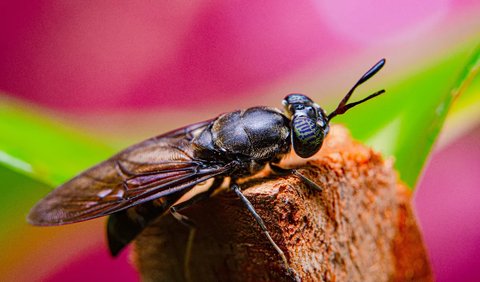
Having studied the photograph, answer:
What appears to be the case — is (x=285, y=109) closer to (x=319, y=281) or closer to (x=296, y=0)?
(x=319, y=281)

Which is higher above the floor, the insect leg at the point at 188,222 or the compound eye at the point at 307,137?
the compound eye at the point at 307,137

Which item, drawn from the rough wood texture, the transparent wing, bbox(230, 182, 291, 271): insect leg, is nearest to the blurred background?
the transparent wing

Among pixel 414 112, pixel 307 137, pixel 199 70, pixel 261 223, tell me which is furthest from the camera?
pixel 199 70

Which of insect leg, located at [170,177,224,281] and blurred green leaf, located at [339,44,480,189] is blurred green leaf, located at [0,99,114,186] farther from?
blurred green leaf, located at [339,44,480,189]

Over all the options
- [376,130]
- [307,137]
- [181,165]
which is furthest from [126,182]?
[376,130]

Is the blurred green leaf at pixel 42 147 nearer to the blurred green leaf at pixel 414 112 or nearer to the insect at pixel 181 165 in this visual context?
the insect at pixel 181 165

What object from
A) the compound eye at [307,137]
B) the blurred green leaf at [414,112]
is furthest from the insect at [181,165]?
the blurred green leaf at [414,112]

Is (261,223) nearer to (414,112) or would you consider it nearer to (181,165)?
(181,165)

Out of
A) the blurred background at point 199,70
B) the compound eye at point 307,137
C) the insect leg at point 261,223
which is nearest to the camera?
the insect leg at point 261,223
